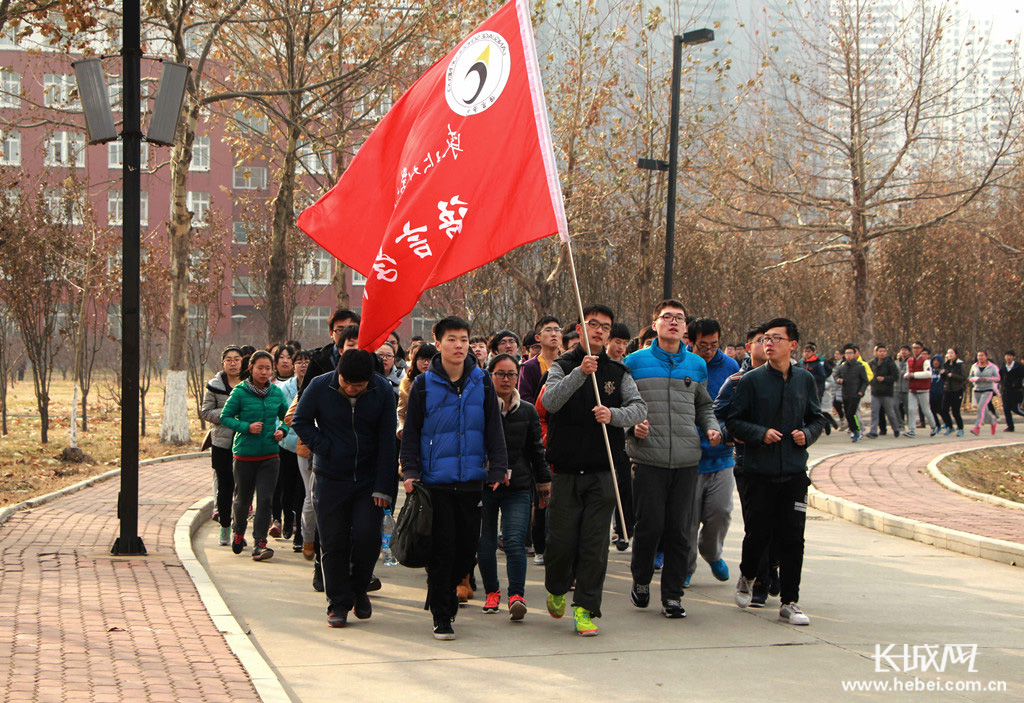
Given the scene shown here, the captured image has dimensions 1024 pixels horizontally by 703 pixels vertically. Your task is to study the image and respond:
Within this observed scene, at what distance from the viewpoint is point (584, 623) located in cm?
715

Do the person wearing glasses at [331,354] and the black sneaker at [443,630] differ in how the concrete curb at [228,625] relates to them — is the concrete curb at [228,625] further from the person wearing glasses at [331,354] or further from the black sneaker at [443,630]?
the person wearing glasses at [331,354]

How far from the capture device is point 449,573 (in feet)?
23.5

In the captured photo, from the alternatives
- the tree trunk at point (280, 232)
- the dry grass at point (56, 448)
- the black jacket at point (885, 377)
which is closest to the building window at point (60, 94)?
the tree trunk at point (280, 232)

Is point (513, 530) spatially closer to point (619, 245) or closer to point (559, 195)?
point (559, 195)

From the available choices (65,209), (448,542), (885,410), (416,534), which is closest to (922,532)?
(448,542)

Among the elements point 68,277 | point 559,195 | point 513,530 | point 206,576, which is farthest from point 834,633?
point 68,277

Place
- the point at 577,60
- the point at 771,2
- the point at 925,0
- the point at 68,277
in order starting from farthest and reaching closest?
the point at 771,2, the point at 925,0, the point at 577,60, the point at 68,277

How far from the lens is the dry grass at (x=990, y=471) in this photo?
14.7m

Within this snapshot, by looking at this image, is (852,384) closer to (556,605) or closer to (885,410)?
(885,410)

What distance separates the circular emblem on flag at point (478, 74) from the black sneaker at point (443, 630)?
3.41 metres

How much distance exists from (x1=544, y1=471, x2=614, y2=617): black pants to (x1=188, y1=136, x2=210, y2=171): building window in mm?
54270

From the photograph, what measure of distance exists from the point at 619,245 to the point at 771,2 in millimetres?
8620

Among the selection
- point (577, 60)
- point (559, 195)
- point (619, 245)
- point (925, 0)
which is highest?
point (925, 0)

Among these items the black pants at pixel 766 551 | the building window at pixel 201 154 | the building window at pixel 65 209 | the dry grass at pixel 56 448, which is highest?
the building window at pixel 201 154
